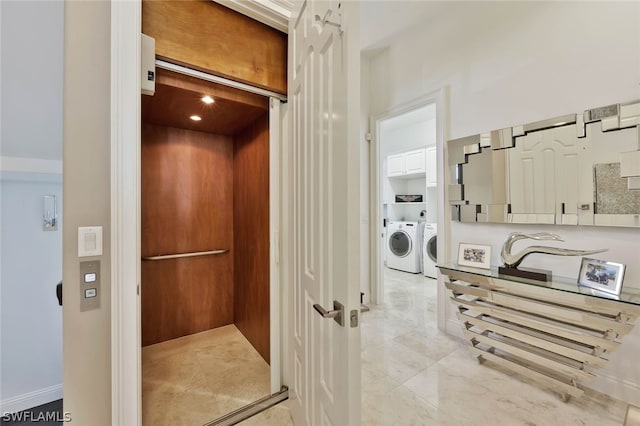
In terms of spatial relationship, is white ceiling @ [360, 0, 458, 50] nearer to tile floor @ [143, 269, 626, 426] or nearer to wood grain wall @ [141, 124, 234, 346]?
wood grain wall @ [141, 124, 234, 346]

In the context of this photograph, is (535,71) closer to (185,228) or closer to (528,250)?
(528,250)

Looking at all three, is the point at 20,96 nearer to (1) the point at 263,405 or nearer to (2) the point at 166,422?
(2) the point at 166,422

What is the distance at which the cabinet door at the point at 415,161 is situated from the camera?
466cm

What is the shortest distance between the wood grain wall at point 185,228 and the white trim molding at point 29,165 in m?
1.37

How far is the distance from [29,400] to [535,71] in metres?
3.41

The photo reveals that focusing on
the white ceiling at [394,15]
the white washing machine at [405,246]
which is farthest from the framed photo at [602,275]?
the white washing machine at [405,246]

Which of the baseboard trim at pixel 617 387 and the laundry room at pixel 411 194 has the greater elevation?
the laundry room at pixel 411 194

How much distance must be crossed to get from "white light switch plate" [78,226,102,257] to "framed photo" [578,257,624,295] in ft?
8.31

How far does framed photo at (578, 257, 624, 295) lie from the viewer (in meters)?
1.42

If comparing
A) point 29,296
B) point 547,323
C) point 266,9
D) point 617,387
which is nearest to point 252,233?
point 29,296

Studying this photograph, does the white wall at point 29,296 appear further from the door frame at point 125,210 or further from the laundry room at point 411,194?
the laundry room at point 411,194

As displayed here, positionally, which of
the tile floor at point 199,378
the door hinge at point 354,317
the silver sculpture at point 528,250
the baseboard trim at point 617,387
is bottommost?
the tile floor at point 199,378

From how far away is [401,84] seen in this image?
2.88 metres

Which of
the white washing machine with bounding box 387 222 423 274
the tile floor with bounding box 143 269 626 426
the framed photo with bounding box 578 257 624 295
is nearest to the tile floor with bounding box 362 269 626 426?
the tile floor with bounding box 143 269 626 426
